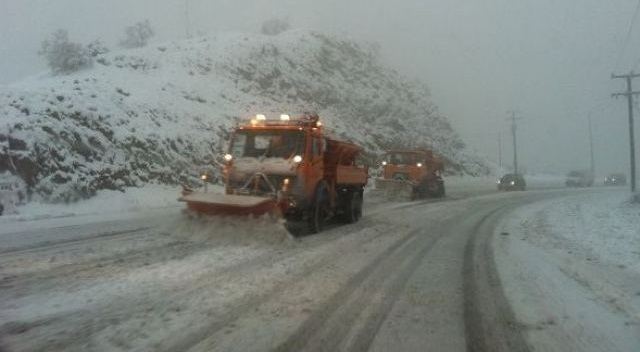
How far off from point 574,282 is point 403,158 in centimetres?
2279

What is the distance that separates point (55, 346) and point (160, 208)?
17.1 meters

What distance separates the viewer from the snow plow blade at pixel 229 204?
12.5 meters

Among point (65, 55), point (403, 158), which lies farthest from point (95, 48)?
point (403, 158)

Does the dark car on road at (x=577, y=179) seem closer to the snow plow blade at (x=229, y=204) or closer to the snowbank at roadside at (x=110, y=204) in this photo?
the snowbank at roadside at (x=110, y=204)

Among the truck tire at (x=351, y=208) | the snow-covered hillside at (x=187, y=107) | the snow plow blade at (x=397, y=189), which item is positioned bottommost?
the truck tire at (x=351, y=208)

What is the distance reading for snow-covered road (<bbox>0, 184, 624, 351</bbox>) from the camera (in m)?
5.96

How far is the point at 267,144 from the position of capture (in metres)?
14.8

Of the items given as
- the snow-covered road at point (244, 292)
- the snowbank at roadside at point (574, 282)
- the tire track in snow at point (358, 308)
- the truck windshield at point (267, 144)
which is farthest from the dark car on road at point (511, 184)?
the tire track in snow at point (358, 308)

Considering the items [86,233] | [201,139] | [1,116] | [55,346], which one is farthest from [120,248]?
[201,139]

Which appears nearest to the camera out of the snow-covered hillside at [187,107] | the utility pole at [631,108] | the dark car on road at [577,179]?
the snow-covered hillside at [187,107]

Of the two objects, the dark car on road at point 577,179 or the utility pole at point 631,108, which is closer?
the utility pole at point 631,108

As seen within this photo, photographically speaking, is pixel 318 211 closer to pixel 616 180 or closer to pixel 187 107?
pixel 187 107

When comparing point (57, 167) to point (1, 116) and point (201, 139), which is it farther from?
point (201, 139)

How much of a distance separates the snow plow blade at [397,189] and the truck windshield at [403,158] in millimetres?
1505
